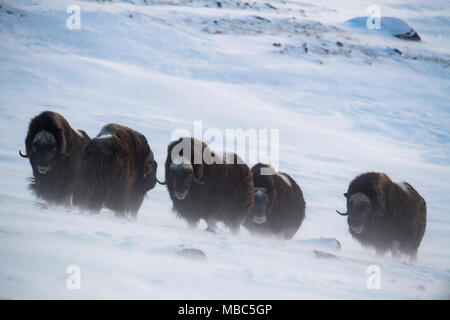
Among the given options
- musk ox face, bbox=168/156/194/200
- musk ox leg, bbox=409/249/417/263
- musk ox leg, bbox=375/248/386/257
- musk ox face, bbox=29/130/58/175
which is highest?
musk ox face, bbox=29/130/58/175

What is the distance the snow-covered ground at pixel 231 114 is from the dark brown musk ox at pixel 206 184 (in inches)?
13.8

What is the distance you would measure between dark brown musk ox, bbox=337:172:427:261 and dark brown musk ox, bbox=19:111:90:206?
3482 millimetres

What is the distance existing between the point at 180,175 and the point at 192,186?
0.35 metres

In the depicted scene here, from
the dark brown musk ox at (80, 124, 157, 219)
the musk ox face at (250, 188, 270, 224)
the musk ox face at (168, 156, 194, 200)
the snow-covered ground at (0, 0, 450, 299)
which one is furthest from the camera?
the musk ox face at (250, 188, 270, 224)

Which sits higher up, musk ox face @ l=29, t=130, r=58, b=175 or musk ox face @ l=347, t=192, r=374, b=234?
musk ox face @ l=29, t=130, r=58, b=175

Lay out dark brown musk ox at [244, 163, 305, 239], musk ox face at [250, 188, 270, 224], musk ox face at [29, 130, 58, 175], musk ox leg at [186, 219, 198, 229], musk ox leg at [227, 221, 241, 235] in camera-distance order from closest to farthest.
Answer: musk ox face at [29, 130, 58, 175], musk ox leg at [186, 219, 198, 229], musk ox leg at [227, 221, 241, 235], musk ox face at [250, 188, 270, 224], dark brown musk ox at [244, 163, 305, 239]

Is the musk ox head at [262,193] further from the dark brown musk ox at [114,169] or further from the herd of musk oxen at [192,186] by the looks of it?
the dark brown musk ox at [114,169]

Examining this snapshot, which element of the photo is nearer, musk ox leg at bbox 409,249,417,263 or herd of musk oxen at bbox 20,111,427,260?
herd of musk oxen at bbox 20,111,427,260

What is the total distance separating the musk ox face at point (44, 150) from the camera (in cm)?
662

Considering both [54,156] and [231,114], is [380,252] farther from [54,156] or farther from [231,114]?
[231,114]

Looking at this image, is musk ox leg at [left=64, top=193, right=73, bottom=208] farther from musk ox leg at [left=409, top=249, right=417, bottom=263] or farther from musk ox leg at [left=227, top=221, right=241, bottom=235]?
musk ox leg at [left=409, top=249, right=417, bottom=263]

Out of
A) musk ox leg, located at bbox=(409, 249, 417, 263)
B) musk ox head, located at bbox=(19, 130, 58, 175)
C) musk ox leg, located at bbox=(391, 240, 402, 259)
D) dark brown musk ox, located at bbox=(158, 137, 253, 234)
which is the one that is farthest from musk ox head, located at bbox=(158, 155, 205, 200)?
musk ox leg, located at bbox=(409, 249, 417, 263)

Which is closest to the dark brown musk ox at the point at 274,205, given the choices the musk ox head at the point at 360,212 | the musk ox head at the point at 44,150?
the musk ox head at the point at 360,212

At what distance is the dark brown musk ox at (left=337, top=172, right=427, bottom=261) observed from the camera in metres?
7.61
